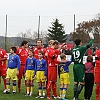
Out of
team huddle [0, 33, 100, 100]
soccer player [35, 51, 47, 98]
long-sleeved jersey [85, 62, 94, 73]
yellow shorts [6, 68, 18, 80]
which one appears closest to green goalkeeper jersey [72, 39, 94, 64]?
team huddle [0, 33, 100, 100]

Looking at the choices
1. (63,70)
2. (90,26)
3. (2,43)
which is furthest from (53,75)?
(90,26)

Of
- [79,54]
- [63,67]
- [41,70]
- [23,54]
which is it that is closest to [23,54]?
[23,54]

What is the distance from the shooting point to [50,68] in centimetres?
1095

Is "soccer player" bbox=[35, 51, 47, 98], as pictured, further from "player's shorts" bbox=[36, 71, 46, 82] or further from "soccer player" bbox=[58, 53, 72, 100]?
"soccer player" bbox=[58, 53, 72, 100]

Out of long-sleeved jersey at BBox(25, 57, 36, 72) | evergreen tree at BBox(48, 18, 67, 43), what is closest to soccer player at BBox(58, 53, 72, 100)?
long-sleeved jersey at BBox(25, 57, 36, 72)

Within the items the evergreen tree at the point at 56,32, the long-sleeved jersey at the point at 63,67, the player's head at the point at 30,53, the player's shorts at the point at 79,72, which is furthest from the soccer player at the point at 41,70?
the evergreen tree at the point at 56,32

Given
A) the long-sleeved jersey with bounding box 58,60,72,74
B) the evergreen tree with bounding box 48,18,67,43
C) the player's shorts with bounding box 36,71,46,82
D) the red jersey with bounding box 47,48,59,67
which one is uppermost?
the evergreen tree with bounding box 48,18,67,43

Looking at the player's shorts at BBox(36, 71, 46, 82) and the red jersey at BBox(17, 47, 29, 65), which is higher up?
the red jersey at BBox(17, 47, 29, 65)

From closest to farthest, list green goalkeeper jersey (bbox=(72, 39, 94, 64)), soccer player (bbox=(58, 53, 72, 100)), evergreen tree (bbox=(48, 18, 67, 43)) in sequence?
green goalkeeper jersey (bbox=(72, 39, 94, 64)) < soccer player (bbox=(58, 53, 72, 100)) < evergreen tree (bbox=(48, 18, 67, 43))

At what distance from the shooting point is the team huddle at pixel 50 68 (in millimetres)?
10367

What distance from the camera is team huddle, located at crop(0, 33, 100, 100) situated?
10.4m

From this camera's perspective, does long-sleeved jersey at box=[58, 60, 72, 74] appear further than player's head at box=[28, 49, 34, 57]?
No

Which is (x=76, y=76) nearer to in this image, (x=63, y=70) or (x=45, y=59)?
(x=63, y=70)

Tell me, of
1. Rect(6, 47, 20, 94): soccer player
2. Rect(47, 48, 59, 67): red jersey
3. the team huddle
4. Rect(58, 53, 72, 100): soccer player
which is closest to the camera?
the team huddle
